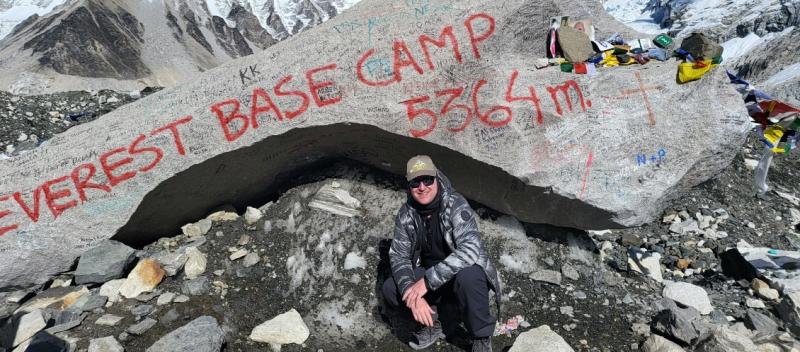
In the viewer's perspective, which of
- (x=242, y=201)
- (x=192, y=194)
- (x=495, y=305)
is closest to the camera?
(x=495, y=305)

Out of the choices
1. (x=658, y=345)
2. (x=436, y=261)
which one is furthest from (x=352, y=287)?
(x=658, y=345)

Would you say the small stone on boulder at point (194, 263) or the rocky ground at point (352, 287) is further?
the small stone on boulder at point (194, 263)

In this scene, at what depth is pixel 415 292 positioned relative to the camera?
138 inches

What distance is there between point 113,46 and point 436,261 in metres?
52.9

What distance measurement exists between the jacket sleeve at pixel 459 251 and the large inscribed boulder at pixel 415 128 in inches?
38.5

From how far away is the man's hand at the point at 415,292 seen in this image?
138 inches

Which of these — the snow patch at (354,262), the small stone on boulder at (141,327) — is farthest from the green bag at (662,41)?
the small stone on boulder at (141,327)

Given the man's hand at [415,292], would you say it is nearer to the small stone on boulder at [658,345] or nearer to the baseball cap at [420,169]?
the baseball cap at [420,169]

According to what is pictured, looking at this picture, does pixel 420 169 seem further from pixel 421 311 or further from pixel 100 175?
pixel 100 175

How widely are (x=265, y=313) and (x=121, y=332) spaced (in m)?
1.24

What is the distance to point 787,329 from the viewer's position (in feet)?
13.3

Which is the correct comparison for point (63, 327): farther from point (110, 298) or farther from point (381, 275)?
point (381, 275)

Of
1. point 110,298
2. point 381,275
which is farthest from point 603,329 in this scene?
point 110,298

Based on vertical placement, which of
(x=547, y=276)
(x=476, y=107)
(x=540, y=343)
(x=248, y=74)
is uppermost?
(x=248, y=74)
